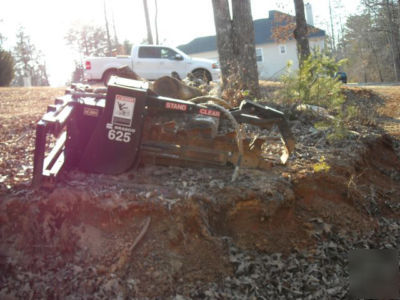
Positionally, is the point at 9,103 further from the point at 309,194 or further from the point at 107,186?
the point at 309,194

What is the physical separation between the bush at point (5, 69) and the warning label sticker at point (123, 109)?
21.2 m

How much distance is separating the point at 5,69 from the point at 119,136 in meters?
21.6

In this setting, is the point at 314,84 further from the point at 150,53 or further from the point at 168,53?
the point at 150,53

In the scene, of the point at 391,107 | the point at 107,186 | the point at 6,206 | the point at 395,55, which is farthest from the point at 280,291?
the point at 395,55

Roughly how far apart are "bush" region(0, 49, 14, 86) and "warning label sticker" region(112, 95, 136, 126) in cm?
2123

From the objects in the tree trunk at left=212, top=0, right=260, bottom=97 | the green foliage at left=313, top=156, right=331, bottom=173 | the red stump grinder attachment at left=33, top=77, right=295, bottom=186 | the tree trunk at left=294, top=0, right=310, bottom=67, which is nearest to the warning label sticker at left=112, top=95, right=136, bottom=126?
the red stump grinder attachment at left=33, top=77, right=295, bottom=186

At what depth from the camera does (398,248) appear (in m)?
4.63

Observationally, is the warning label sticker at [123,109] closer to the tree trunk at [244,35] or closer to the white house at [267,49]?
the tree trunk at [244,35]

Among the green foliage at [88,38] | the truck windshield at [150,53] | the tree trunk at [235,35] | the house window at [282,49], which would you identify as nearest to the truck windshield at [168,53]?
the truck windshield at [150,53]

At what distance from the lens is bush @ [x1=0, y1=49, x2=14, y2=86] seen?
2335cm

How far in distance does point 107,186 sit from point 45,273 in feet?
3.32

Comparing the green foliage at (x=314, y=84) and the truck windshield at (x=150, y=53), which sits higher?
the truck windshield at (x=150, y=53)

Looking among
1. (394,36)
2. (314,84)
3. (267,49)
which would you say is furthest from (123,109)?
(394,36)

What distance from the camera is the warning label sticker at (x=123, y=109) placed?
453 cm
